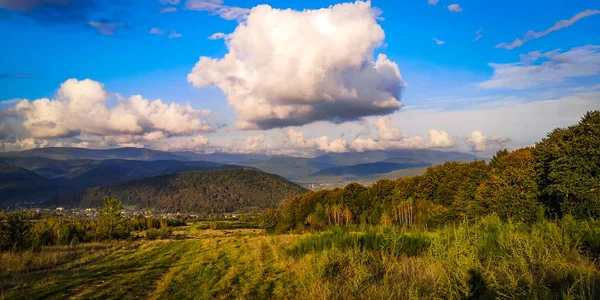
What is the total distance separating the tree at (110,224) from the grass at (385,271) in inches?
1379

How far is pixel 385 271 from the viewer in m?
7.67

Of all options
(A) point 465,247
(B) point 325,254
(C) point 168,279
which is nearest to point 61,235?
(C) point 168,279

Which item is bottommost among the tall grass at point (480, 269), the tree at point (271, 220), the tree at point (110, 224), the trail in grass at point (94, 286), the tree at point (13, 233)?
the tree at point (271, 220)

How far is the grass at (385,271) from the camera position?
532 centimetres

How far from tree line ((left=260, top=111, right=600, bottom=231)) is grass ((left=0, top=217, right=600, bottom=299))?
1511 mm

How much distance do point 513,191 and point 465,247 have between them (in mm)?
27503

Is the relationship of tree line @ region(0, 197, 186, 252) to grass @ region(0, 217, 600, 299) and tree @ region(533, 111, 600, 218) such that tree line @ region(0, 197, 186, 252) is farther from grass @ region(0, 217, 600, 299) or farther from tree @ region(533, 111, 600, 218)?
tree @ region(533, 111, 600, 218)

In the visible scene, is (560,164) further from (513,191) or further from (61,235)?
(61,235)

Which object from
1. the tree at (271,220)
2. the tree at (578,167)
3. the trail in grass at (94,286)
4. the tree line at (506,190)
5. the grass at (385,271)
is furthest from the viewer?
the tree at (271,220)

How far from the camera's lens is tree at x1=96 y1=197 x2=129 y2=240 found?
51.7 m

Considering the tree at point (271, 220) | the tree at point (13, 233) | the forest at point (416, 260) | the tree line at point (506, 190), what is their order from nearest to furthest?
the forest at point (416, 260) → the tree line at point (506, 190) → the tree at point (13, 233) → the tree at point (271, 220)

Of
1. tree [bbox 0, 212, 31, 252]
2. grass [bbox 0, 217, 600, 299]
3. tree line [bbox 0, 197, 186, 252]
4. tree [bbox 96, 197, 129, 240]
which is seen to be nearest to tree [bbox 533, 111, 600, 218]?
grass [bbox 0, 217, 600, 299]

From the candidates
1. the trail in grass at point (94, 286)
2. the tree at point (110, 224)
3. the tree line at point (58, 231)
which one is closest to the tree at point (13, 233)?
the tree line at point (58, 231)

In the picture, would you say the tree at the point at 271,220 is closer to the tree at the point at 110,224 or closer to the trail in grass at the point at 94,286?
the tree at the point at 110,224
